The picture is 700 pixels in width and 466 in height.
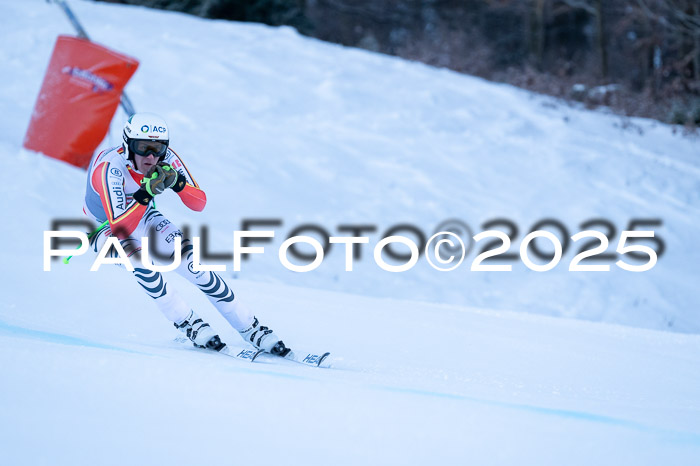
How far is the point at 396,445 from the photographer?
3.01 metres

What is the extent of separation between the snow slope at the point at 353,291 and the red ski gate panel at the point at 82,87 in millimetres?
748

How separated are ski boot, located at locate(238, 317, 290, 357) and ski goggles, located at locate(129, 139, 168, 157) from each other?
133 cm

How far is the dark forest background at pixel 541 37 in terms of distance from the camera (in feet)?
53.7

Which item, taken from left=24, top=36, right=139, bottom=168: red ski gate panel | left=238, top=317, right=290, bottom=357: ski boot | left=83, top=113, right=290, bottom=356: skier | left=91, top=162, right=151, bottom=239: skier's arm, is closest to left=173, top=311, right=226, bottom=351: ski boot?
left=83, top=113, right=290, bottom=356: skier

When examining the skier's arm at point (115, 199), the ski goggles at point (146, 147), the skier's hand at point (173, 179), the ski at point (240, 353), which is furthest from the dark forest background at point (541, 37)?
the skier's arm at point (115, 199)

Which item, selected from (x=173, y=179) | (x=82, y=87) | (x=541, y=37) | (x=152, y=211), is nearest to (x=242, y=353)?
(x=152, y=211)

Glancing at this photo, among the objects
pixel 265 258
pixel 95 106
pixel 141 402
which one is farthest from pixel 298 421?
pixel 95 106

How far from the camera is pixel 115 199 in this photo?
4387 mm

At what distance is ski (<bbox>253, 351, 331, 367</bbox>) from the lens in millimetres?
4732

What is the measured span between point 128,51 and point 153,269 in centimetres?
1044

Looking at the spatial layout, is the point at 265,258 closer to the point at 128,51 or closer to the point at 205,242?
the point at 205,242

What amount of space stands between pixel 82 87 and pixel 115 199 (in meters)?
4.72

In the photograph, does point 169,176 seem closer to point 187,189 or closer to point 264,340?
point 187,189

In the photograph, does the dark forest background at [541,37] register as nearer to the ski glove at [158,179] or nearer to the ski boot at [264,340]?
the ski boot at [264,340]
